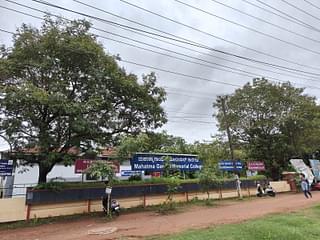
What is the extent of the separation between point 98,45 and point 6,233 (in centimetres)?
996

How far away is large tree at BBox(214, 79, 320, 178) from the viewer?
34656mm

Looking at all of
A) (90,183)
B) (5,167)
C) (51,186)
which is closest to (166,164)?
(90,183)

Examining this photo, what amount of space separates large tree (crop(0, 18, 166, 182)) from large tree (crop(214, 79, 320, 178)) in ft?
60.9

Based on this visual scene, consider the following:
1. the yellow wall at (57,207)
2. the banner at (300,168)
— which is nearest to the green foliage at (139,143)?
the yellow wall at (57,207)

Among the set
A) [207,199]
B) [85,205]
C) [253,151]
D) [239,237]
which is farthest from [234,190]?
[239,237]

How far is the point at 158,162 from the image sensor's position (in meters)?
21.5

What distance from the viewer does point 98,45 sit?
17.4 m

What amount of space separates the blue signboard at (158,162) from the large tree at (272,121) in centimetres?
1129

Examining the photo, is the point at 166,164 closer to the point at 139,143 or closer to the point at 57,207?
the point at 139,143

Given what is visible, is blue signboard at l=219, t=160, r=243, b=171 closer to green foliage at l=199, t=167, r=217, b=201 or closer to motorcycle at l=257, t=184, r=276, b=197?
motorcycle at l=257, t=184, r=276, b=197

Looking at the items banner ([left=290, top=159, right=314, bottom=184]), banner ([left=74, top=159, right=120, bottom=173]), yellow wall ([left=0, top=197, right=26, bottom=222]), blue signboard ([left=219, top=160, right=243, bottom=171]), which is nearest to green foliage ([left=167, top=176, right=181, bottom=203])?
banner ([left=74, top=159, right=120, bottom=173])

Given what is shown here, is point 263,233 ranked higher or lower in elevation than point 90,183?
lower

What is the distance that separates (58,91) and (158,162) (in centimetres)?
836

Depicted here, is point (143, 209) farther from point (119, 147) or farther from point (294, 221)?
point (294, 221)
